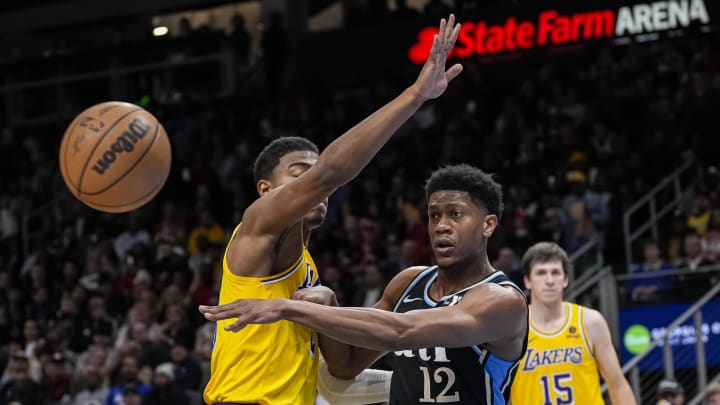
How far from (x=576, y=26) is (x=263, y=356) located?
12.1 meters

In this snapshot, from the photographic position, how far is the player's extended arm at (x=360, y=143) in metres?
4.32

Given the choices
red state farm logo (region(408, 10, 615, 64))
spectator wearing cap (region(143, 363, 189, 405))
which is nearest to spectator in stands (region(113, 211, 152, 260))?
spectator wearing cap (region(143, 363, 189, 405))

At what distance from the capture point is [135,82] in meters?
19.0

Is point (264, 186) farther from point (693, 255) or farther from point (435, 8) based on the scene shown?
point (435, 8)

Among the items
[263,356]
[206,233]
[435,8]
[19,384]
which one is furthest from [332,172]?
[435,8]

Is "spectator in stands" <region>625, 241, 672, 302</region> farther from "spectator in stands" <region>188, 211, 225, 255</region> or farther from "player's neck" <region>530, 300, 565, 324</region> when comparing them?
"spectator in stands" <region>188, 211, 225, 255</region>

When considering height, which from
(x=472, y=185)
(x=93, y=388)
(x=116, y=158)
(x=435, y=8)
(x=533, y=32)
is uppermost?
(x=435, y=8)

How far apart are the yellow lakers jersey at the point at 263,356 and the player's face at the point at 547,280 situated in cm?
244

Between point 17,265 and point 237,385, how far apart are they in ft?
40.6

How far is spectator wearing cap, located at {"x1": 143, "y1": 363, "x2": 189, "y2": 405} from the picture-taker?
10.9 meters

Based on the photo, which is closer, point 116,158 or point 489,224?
point 489,224

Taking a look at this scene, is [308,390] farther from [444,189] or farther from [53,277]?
[53,277]

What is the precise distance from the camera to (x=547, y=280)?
6.87 metres

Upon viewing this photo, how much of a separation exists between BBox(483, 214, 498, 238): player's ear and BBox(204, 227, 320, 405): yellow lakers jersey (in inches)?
29.4
